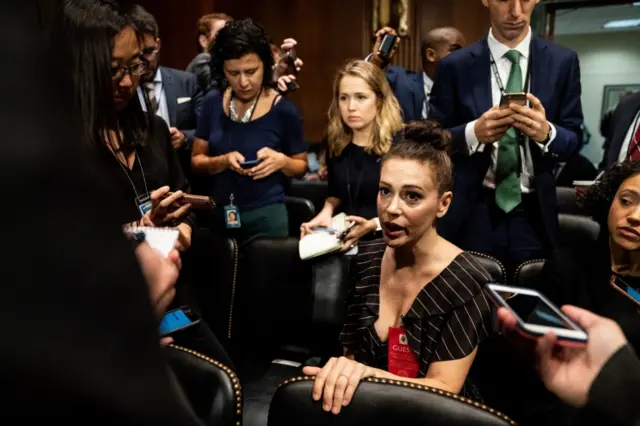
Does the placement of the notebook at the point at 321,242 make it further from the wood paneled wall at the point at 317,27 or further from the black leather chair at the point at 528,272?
the wood paneled wall at the point at 317,27

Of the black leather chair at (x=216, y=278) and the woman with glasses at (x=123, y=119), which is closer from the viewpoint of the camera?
the woman with glasses at (x=123, y=119)

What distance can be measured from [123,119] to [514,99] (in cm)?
123

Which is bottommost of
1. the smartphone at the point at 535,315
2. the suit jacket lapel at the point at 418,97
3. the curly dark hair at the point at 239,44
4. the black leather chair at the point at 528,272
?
the black leather chair at the point at 528,272

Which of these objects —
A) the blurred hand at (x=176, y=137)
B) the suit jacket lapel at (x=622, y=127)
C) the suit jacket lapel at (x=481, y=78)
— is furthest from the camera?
the blurred hand at (x=176, y=137)

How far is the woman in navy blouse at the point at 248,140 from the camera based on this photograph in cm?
233

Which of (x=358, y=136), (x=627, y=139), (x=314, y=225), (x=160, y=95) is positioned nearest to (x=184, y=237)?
(x=314, y=225)

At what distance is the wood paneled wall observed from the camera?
199 inches

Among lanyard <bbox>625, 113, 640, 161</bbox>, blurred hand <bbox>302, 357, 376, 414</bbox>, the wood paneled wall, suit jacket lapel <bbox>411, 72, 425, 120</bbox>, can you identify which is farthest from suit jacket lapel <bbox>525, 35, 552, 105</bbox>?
the wood paneled wall

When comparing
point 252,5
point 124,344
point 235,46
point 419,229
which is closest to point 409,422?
point 419,229

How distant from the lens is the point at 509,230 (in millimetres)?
1869

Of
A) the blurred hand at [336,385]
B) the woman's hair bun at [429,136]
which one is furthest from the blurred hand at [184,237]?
the woman's hair bun at [429,136]

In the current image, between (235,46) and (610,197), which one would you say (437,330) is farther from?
(235,46)

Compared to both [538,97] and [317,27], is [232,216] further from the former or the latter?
[317,27]

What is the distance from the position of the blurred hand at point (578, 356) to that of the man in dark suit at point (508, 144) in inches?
35.3
